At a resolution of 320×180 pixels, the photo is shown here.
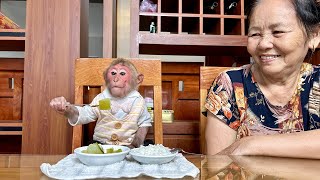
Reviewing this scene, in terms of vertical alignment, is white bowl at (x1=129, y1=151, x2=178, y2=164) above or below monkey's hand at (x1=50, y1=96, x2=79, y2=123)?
below

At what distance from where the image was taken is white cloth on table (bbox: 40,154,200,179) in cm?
60

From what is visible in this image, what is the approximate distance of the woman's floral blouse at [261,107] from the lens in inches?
41.2

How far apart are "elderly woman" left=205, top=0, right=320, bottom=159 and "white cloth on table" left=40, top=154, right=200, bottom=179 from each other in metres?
0.29

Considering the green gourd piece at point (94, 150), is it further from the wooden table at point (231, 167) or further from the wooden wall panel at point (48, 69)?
the wooden wall panel at point (48, 69)

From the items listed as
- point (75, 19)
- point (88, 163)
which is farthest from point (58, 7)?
point (88, 163)

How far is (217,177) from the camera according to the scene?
59cm

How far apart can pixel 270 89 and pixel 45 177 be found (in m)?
0.77

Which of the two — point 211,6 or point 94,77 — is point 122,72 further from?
point 211,6

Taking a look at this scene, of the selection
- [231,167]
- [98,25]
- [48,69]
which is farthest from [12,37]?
[98,25]

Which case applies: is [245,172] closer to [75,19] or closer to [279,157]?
[279,157]

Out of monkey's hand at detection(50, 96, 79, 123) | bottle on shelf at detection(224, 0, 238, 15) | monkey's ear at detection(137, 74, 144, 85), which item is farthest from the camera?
bottle on shelf at detection(224, 0, 238, 15)

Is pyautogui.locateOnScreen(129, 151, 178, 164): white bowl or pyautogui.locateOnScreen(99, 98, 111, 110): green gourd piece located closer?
pyautogui.locateOnScreen(129, 151, 178, 164): white bowl

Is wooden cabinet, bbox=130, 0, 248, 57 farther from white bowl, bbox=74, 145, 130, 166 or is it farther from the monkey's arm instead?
white bowl, bbox=74, 145, 130, 166

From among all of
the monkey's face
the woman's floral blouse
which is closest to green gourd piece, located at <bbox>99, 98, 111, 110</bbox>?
the monkey's face
